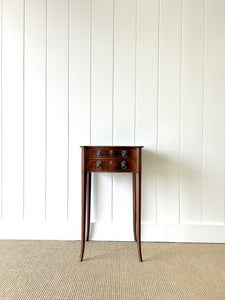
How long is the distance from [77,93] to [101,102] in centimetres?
22

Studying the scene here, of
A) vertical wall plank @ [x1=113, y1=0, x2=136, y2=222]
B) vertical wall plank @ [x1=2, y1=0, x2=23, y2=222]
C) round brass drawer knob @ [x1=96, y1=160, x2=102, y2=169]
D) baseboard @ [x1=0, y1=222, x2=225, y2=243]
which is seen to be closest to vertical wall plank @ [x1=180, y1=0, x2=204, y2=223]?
baseboard @ [x1=0, y1=222, x2=225, y2=243]

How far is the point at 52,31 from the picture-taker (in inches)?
88.5

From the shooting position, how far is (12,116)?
7.48 feet

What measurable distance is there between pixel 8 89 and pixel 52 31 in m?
0.62

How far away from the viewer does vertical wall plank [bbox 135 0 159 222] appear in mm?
2223

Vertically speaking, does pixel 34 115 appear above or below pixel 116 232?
above

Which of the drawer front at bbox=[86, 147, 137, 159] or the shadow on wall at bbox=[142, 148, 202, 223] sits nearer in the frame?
the drawer front at bbox=[86, 147, 137, 159]

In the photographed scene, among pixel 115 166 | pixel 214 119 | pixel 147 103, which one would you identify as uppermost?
pixel 147 103

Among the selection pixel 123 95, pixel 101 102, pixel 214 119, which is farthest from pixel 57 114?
pixel 214 119

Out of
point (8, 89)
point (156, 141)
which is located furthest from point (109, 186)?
point (8, 89)

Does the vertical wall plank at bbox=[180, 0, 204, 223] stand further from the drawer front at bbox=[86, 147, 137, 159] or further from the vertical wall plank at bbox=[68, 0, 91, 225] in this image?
the vertical wall plank at bbox=[68, 0, 91, 225]

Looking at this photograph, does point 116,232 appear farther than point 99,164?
Yes

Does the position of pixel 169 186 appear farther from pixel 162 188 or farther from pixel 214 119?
pixel 214 119

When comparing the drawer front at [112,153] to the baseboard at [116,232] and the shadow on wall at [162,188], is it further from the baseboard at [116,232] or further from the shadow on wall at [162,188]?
the baseboard at [116,232]
